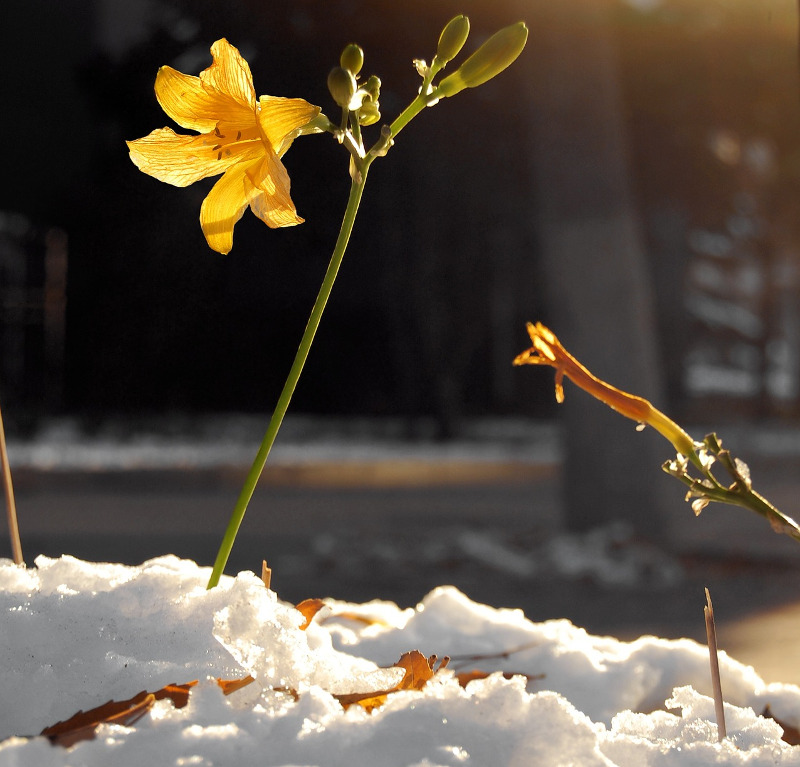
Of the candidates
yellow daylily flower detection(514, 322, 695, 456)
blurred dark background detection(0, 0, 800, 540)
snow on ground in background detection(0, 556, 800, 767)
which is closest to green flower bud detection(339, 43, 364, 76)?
yellow daylily flower detection(514, 322, 695, 456)

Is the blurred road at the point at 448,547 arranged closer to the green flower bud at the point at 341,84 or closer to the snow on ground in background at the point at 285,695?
the snow on ground in background at the point at 285,695

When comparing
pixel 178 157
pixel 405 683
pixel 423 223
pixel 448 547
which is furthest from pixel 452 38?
pixel 423 223

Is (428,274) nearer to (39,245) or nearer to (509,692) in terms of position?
(39,245)

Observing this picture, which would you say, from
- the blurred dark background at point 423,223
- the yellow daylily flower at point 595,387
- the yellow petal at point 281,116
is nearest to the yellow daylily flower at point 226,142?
the yellow petal at point 281,116

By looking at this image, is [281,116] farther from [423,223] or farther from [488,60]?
[423,223]

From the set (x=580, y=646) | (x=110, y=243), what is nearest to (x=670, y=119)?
(x=580, y=646)

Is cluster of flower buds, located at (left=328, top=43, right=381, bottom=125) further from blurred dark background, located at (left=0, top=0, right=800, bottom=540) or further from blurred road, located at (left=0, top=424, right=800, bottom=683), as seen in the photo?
blurred dark background, located at (left=0, top=0, right=800, bottom=540)
